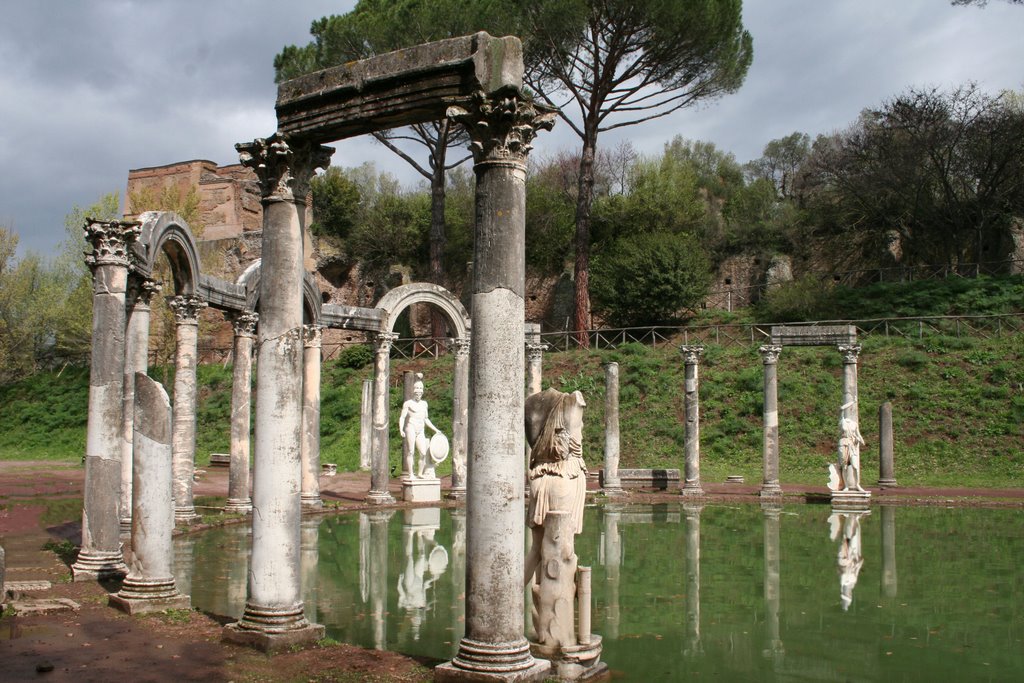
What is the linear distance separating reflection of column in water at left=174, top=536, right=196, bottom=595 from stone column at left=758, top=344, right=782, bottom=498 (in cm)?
1344

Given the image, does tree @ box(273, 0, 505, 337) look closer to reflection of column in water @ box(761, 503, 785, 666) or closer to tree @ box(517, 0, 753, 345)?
tree @ box(517, 0, 753, 345)

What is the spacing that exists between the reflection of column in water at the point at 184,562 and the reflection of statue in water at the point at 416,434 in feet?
21.6

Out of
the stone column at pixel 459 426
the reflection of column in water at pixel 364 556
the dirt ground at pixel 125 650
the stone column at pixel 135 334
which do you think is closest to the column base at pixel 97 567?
the dirt ground at pixel 125 650

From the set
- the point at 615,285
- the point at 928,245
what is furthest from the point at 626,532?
the point at 928,245

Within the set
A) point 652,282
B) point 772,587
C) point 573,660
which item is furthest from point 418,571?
point 652,282

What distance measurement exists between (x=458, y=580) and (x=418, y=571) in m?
0.86

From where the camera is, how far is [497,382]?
22.3ft

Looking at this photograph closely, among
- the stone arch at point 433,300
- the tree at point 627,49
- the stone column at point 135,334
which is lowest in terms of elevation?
the stone column at point 135,334

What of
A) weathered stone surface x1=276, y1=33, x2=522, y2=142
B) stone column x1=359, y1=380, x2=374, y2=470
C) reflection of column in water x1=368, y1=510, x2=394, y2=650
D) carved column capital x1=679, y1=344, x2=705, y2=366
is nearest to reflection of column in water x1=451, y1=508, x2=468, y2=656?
reflection of column in water x1=368, y1=510, x2=394, y2=650

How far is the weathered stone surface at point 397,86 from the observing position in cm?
693

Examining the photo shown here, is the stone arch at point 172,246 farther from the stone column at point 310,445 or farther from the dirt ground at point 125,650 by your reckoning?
the dirt ground at point 125,650

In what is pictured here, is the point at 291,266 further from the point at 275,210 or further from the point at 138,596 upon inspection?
the point at 138,596

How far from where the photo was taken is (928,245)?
39125 millimetres

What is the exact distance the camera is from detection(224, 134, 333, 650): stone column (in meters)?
7.74
